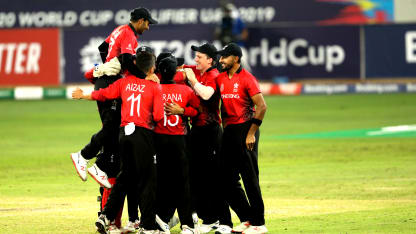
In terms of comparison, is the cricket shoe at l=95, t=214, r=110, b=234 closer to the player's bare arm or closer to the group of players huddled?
the group of players huddled

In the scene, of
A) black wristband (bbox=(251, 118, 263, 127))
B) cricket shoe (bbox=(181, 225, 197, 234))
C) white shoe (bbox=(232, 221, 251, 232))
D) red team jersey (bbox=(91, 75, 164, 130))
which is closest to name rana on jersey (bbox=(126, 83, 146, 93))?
→ red team jersey (bbox=(91, 75, 164, 130))

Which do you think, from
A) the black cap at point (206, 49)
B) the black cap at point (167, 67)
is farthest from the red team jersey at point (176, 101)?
the black cap at point (206, 49)

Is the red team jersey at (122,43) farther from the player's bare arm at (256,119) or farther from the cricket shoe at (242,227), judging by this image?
the cricket shoe at (242,227)

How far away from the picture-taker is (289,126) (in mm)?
24797

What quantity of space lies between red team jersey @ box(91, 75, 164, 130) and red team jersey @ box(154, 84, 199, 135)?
0.19m

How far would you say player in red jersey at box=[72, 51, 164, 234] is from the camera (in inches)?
431

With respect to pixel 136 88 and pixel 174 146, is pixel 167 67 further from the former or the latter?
pixel 174 146

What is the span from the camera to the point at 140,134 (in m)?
10.9

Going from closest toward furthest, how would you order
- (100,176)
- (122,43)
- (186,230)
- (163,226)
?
(186,230) < (163,226) < (100,176) < (122,43)

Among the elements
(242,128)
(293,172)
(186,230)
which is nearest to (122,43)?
(242,128)

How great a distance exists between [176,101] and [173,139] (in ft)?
1.52

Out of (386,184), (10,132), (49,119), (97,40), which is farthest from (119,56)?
(97,40)

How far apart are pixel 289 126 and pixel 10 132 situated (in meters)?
7.11

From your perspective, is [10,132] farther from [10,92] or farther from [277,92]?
[277,92]
